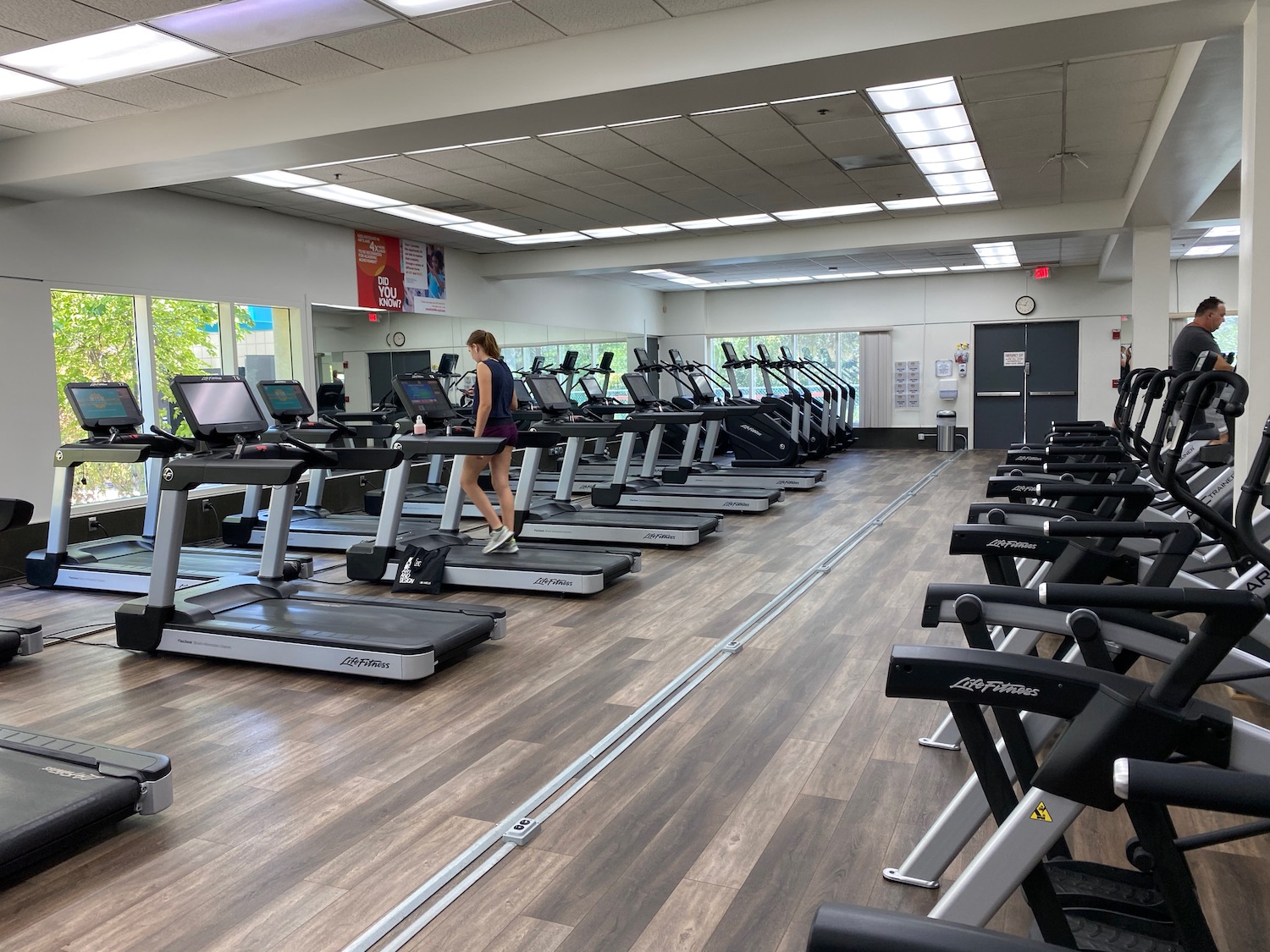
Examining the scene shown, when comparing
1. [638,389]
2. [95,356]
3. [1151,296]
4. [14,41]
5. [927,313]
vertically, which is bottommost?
[638,389]

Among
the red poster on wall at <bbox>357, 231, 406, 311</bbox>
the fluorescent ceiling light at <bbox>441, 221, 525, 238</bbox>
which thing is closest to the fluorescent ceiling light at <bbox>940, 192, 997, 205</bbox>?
the fluorescent ceiling light at <bbox>441, 221, 525, 238</bbox>

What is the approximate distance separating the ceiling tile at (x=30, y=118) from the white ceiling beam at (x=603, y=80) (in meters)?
0.10

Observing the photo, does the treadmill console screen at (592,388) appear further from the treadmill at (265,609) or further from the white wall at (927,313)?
the treadmill at (265,609)

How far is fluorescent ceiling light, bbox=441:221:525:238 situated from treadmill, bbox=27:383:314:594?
14.7 ft

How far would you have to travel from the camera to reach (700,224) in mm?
10375

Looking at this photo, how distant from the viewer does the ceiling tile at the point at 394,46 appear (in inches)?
184

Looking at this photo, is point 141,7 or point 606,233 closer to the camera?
point 141,7

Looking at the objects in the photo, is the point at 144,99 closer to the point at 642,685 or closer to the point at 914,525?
the point at 642,685

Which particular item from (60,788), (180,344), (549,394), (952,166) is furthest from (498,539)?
(952,166)

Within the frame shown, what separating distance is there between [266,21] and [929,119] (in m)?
4.33

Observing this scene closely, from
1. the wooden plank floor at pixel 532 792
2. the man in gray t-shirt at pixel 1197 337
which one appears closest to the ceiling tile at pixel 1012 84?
the man in gray t-shirt at pixel 1197 337

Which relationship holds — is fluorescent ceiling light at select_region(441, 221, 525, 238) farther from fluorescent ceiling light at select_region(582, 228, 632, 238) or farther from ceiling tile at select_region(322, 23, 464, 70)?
ceiling tile at select_region(322, 23, 464, 70)

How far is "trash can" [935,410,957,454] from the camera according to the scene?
15258mm

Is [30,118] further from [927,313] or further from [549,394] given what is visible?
[927,313]
